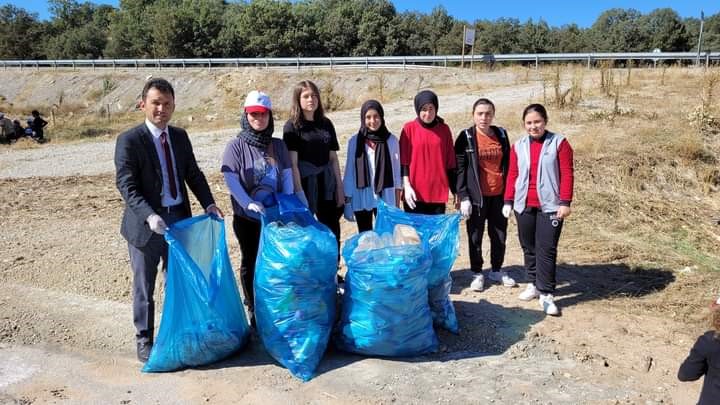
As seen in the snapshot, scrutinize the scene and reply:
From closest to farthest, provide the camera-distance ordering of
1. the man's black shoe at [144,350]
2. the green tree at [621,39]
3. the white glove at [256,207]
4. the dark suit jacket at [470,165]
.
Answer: the white glove at [256,207] → the man's black shoe at [144,350] → the dark suit jacket at [470,165] → the green tree at [621,39]

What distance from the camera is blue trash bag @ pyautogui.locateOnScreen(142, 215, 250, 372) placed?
2977 mm

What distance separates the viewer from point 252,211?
3.36m

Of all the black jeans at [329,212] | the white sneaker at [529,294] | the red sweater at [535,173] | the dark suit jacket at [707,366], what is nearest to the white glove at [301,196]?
the black jeans at [329,212]

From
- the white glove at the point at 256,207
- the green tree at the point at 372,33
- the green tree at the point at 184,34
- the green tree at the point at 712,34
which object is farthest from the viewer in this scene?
the green tree at the point at 372,33

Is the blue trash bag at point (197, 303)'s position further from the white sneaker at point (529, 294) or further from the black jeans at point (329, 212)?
the white sneaker at point (529, 294)

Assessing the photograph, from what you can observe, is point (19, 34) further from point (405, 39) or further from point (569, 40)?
point (569, 40)

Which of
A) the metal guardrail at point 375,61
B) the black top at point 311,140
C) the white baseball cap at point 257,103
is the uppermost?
the metal guardrail at point 375,61

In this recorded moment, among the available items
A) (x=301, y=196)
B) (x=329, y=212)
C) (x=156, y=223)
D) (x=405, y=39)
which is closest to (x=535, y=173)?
(x=329, y=212)

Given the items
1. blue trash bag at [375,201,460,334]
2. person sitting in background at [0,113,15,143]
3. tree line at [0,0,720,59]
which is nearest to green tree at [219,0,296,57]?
tree line at [0,0,720,59]

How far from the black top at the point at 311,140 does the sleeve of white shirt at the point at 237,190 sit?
21.8 inches

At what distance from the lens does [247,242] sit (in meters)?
3.55

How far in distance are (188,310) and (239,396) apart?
531 mm

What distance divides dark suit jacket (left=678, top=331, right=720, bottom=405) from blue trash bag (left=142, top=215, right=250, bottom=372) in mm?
2278

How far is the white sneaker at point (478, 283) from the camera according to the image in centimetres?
429
